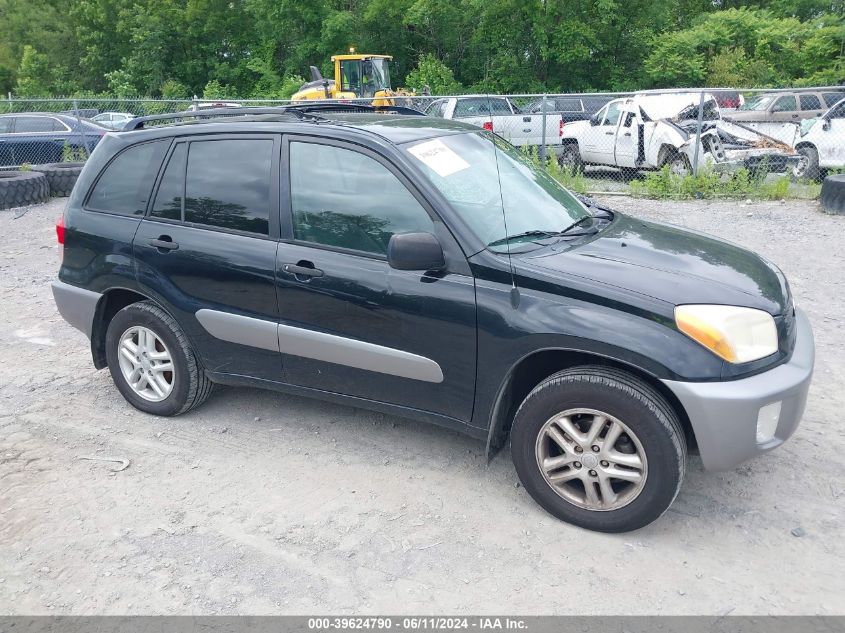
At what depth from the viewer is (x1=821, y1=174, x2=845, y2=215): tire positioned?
1018cm

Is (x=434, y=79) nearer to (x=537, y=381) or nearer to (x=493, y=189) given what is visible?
(x=493, y=189)

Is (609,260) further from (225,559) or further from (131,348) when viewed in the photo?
(131,348)

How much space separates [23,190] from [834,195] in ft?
40.0

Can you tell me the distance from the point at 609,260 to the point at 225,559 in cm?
224

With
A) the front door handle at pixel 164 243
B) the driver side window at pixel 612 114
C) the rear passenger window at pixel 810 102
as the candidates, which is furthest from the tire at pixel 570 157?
the front door handle at pixel 164 243

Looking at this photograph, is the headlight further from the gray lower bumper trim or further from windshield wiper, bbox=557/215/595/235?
the gray lower bumper trim

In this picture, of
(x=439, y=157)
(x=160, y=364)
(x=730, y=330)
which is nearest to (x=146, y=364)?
(x=160, y=364)

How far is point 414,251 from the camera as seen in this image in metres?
3.52

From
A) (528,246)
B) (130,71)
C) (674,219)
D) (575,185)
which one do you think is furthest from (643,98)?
(130,71)

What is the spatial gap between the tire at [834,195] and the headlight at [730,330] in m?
8.05

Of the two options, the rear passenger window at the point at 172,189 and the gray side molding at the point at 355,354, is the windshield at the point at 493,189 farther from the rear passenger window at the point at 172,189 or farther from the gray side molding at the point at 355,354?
the rear passenger window at the point at 172,189

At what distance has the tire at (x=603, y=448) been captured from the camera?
3252 mm

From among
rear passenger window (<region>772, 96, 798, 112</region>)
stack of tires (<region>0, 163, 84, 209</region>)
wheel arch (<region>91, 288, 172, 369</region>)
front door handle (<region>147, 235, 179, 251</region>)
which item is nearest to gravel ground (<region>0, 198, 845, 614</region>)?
Result: wheel arch (<region>91, 288, 172, 369</region>)

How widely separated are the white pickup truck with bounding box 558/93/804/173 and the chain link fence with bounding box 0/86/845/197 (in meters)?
0.02
